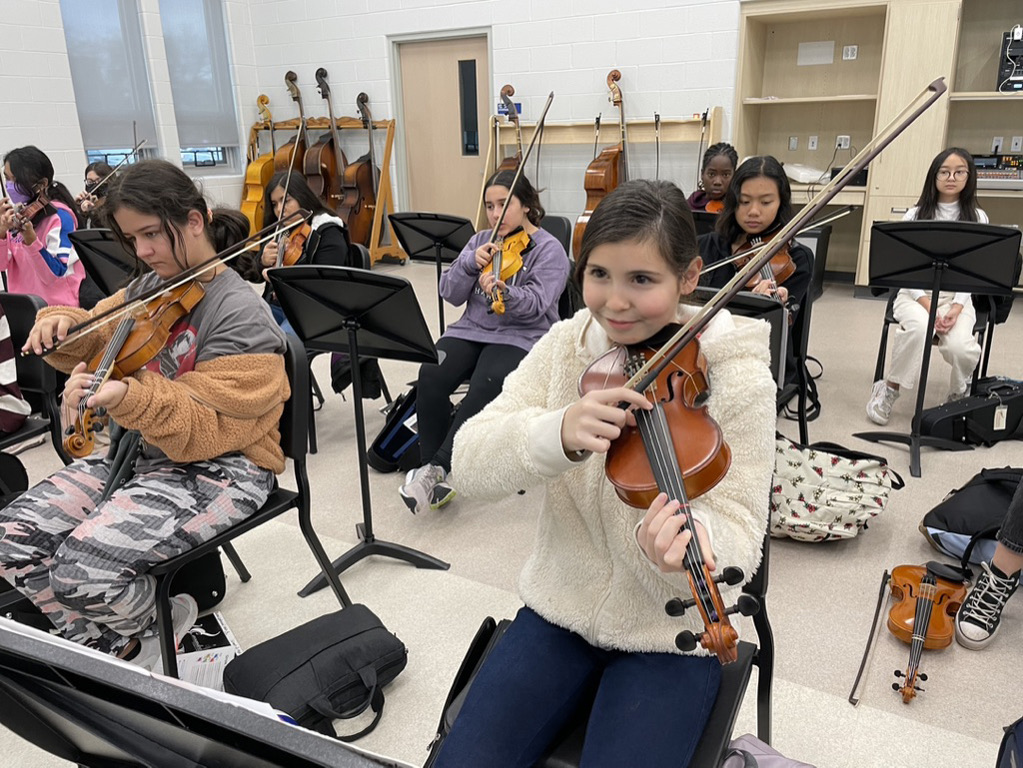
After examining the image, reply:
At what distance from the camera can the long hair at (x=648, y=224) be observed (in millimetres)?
1020

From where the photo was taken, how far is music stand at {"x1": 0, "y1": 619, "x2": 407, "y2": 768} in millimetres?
524

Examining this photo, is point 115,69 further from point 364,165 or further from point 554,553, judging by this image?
point 554,553

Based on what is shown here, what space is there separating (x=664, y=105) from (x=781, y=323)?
372cm

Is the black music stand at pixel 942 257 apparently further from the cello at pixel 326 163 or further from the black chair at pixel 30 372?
the cello at pixel 326 163

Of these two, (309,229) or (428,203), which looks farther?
(428,203)

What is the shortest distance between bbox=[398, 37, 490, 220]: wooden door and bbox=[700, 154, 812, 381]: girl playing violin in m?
4.03

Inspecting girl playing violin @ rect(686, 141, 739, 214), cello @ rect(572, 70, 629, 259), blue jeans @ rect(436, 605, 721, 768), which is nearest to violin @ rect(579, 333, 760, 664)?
blue jeans @ rect(436, 605, 721, 768)

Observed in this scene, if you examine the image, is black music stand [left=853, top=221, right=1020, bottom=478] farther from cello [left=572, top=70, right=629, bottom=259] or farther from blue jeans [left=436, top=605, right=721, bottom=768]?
cello [left=572, top=70, right=629, bottom=259]

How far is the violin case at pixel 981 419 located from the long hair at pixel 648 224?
83.4 inches

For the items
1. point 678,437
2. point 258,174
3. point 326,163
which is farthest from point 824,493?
point 258,174

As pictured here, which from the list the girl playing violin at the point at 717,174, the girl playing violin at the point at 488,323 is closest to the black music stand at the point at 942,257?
the girl playing violin at the point at 488,323

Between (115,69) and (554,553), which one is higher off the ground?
(115,69)

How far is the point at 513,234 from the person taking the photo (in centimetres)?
263

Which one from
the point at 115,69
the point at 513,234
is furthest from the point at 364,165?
the point at 513,234
